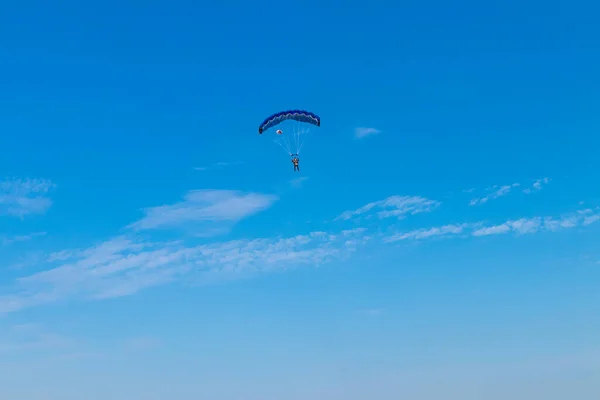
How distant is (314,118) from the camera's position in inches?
3504

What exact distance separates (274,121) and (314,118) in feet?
18.0

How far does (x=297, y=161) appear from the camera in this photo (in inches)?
3708

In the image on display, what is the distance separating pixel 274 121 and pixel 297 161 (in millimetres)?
8610

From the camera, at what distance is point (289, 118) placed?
88.8 m

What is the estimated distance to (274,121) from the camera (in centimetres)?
8781

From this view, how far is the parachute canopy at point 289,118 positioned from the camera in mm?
87250

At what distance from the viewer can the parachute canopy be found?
87250mm

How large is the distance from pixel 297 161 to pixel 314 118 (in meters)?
7.89

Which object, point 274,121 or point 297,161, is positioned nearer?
point 274,121
